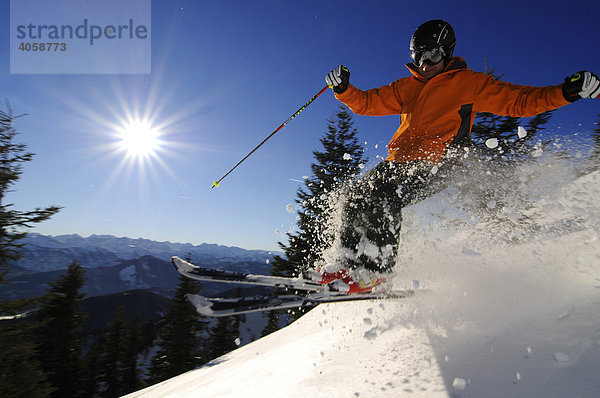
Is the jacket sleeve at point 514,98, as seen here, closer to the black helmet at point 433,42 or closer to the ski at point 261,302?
the black helmet at point 433,42

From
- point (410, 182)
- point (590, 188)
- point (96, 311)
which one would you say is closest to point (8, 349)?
point (410, 182)

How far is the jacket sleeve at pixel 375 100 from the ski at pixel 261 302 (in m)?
2.19

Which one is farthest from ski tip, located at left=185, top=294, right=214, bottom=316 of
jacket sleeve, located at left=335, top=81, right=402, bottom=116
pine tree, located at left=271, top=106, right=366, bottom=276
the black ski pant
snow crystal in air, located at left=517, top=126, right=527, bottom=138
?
pine tree, located at left=271, top=106, right=366, bottom=276

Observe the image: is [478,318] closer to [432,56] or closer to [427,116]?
[427,116]

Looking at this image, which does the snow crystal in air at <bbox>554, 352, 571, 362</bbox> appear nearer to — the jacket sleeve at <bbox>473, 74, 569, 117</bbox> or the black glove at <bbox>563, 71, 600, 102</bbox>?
the jacket sleeve at <bbox>473, 74, 569, 117</bbox>

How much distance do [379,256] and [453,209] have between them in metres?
1.14

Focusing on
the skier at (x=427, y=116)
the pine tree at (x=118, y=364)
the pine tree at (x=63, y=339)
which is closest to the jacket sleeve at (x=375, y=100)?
the skier at (x=427, y=116)

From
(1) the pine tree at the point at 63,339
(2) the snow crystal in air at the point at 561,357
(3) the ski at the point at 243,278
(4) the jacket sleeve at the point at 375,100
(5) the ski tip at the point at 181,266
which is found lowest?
(1) the pine tree at the point at 63,339

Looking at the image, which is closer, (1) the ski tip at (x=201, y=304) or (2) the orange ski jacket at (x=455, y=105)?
(1) the ski tip at (x=201, y=304)

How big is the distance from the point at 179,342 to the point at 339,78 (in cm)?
2792

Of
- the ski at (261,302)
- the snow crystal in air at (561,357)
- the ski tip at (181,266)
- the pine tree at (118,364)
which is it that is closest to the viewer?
the snow crystal in air at (561,357)

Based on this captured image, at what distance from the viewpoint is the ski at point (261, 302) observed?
8.67 feet

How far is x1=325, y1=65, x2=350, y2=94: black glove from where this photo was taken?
345 centimetres

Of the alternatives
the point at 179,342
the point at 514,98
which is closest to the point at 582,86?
the point at 514,98
